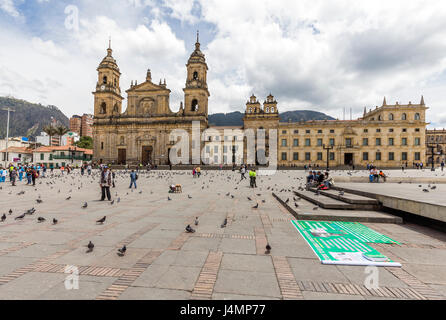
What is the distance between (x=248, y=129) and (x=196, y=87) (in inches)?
585

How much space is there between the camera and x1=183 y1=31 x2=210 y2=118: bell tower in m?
50.2

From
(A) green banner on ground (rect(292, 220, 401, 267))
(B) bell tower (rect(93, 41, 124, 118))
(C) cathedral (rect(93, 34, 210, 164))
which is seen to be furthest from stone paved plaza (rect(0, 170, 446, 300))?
(B) bell tower (rect(93, 41, 124, 118))

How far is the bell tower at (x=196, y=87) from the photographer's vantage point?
50.2 meters

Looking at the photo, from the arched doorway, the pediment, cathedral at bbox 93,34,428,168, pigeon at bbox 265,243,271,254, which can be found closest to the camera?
pigeon at bbox 265,243,271,254

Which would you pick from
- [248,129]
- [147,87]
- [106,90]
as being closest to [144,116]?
[147,87]

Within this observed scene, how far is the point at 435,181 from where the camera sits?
609 inches

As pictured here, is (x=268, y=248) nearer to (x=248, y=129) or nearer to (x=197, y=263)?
(x=197, y=263)

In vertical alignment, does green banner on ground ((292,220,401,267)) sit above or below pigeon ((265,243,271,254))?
below

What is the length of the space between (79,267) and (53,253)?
0.96 metres

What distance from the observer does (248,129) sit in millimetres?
52188

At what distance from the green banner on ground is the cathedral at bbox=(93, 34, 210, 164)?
45.2 meters

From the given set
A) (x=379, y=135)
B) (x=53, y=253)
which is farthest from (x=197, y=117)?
(x=53, y=253)

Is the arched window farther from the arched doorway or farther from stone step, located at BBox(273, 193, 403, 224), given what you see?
stone step, located at BBox(273, 193, 403, 224)

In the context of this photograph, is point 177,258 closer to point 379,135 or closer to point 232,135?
point 232,135
